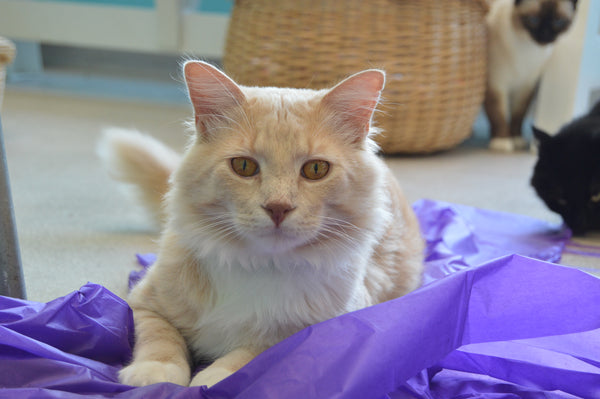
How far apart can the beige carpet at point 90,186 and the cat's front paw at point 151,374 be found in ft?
1.90

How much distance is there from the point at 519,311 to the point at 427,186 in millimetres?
1702

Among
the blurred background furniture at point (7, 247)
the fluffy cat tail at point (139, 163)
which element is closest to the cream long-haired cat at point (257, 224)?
the blurred background furniture at point (7, 247)

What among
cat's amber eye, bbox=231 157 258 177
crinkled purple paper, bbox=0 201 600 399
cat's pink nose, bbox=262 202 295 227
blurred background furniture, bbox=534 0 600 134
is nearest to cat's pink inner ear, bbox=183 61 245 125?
cat's amber eye, bbox=231 157 258 177

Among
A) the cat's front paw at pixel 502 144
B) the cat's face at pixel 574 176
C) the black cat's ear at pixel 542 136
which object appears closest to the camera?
the cat's face at pixel 574 176

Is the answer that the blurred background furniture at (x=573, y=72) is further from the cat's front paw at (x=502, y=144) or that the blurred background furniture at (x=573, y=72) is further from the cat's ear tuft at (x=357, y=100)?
the cat's ear tuft at (x=357, y=100)

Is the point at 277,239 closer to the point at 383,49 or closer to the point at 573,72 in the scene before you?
the point at 383,49

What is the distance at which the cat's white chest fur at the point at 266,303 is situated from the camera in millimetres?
1159

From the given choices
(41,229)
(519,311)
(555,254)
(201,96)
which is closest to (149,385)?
(201,96)

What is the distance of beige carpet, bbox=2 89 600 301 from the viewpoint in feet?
6.04

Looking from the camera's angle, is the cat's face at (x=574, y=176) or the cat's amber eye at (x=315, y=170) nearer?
the cat's amber eye at (x=315, y=170)

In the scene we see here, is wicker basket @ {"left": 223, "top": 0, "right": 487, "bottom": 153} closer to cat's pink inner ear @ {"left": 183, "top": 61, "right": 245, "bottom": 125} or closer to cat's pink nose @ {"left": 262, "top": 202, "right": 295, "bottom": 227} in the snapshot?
cat's pink inner ear @ {"left": 183, "top": 61, "right": 245, "bottom": 125}

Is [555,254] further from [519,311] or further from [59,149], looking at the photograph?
[59,149]

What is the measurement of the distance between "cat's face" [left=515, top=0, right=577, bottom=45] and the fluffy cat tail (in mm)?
2606

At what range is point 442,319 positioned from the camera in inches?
45.7
